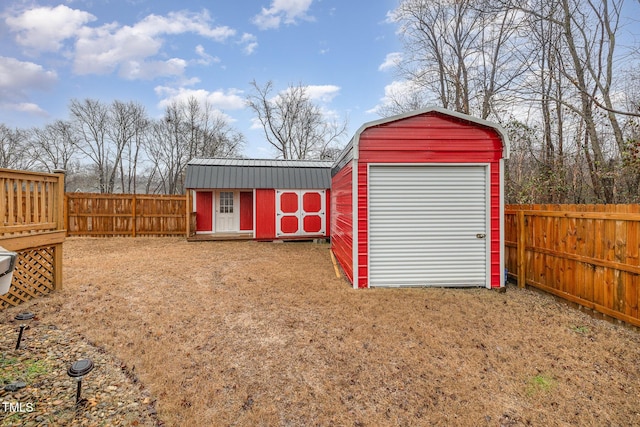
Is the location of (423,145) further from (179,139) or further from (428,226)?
(179,139)

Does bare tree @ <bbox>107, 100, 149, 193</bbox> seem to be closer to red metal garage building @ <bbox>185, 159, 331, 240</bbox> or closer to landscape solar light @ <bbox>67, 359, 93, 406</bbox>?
red metal garage building @ <bbox>185, 159, 331, 240</bbox>

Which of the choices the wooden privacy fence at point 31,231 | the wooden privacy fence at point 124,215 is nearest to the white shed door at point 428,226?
the wooden privacy fence at point 31,231

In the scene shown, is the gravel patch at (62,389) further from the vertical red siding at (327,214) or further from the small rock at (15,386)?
the vertical red siding at (327,214)

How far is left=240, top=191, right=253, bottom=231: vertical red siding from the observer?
11.6 metres

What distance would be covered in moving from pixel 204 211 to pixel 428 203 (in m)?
8.95

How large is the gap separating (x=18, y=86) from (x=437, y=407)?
74.6 ft

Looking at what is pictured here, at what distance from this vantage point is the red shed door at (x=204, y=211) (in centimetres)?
1117

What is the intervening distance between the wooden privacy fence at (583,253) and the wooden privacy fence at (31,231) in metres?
7.46

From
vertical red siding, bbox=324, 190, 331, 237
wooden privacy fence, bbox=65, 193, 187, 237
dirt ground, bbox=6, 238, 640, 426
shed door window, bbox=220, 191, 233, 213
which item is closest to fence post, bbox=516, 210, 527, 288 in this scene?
dirt ground, bbox=6, 238, 640, 426

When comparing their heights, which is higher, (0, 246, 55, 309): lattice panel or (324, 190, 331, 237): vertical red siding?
(324, 190, 331, 237): vertical red siding

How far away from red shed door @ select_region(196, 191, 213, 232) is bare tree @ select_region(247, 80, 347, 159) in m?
12.1

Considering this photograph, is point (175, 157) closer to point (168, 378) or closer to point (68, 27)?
point (68, 27)

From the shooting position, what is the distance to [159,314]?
375 cm

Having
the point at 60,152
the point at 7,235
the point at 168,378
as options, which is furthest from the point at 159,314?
the point at 60,152
